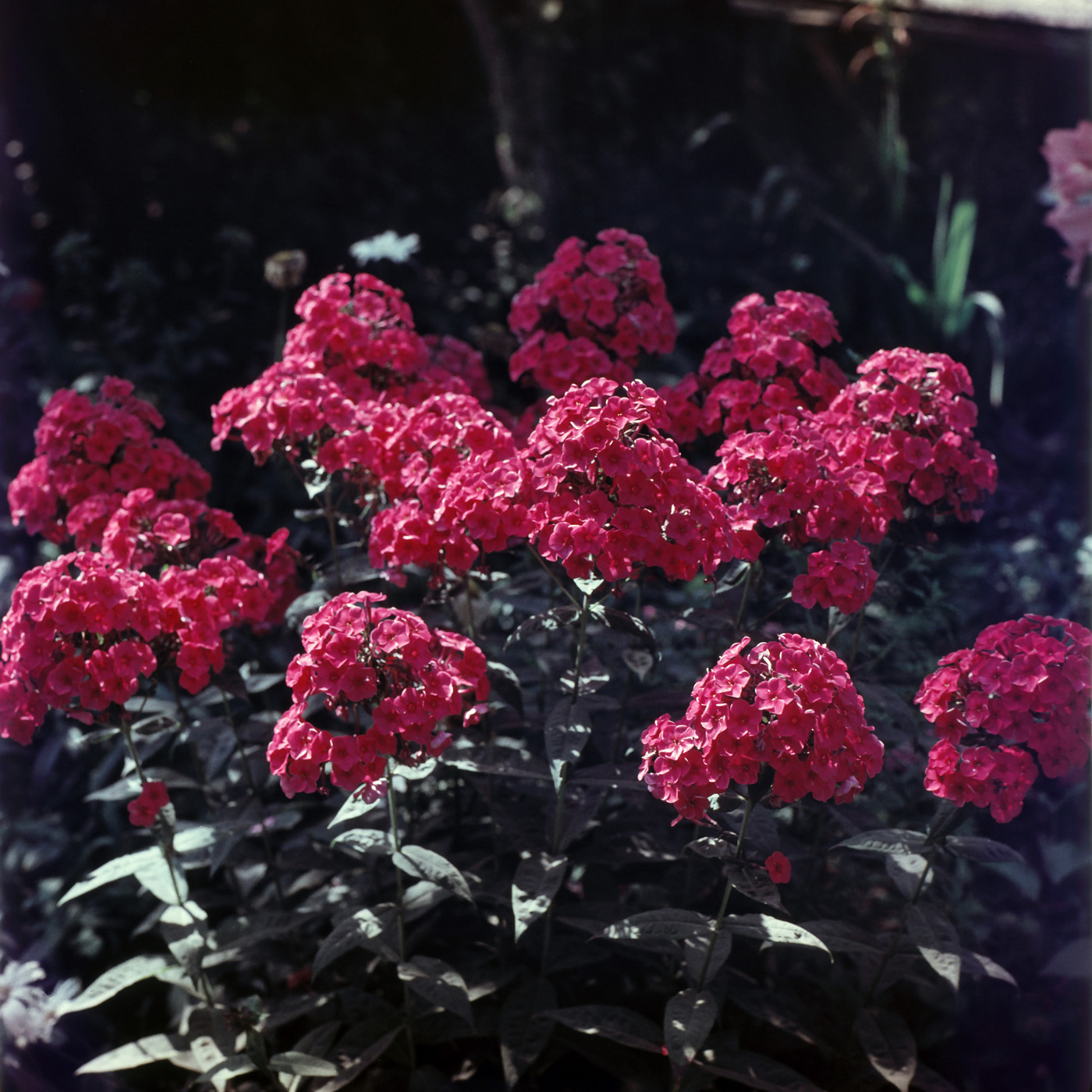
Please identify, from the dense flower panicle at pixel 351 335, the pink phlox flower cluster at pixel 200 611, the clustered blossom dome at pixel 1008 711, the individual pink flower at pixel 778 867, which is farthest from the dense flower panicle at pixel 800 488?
the pink phlox flower cluster at pixel 200 611

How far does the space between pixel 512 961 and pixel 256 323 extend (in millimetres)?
3765

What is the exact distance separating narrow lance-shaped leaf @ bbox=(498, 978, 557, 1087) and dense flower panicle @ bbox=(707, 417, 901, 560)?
1017 mm

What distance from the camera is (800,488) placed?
83.0 inches

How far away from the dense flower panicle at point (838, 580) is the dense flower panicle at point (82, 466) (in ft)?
4.85

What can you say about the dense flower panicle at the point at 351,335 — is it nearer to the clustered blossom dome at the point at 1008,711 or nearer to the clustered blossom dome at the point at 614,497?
the clustered blossom dome at the point at 614,497

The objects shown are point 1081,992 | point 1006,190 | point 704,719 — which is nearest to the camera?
point 704,719

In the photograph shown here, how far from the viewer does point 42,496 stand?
255cm

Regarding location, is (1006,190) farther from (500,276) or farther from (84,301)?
(84,301)

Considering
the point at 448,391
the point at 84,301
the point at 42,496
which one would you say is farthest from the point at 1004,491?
the point at 84,301

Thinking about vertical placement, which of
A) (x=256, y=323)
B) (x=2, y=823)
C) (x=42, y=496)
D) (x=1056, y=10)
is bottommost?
(x=2, y=823)

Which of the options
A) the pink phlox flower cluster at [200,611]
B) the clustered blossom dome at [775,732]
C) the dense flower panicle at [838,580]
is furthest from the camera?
the pink phlox flower cluster at [200,611]

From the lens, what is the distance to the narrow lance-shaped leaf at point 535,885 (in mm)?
2037

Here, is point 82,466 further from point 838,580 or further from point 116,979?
point 838,580

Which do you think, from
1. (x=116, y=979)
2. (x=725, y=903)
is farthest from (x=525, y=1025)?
(x=116, y=979)
